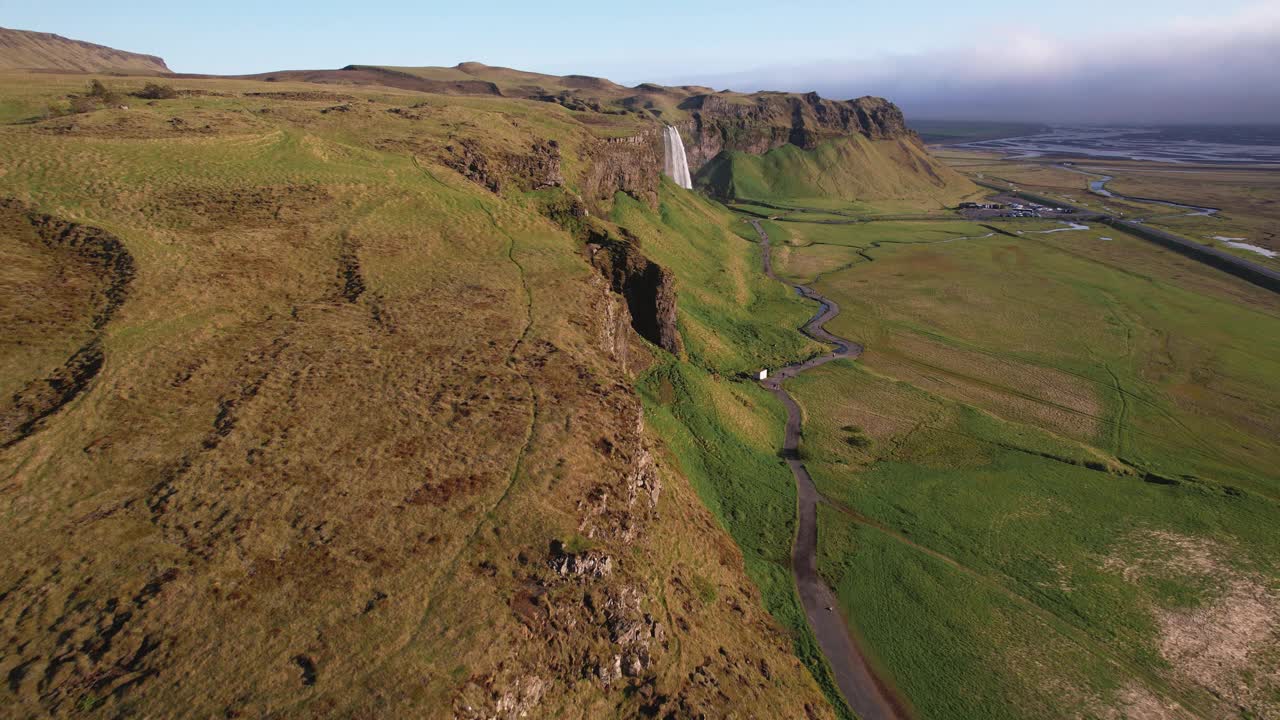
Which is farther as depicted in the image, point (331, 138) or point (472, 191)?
point (331, 138)

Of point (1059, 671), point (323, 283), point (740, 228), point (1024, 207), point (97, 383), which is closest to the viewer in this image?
point (97, 383)

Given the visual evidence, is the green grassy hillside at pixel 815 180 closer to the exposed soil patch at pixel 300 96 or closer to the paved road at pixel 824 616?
the exposed soil patch at pixel 300 96

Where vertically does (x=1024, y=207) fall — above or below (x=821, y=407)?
above

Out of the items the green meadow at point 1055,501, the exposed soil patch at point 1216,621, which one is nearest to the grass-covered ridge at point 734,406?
the green meadow at point 1055,501

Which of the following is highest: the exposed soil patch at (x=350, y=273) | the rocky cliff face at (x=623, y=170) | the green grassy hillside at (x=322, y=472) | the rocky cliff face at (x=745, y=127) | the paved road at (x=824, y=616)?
the rocky cliff face at (x=745, y=127)

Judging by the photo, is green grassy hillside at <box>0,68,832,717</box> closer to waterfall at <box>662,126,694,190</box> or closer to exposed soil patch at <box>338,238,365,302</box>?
exposed soil patch at <box>338,238,365,302</box>

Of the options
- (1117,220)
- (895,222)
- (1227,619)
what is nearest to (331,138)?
(1227,619)

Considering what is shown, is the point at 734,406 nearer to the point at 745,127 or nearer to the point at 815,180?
the point at 815,180

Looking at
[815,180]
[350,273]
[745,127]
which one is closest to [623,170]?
[350,273]

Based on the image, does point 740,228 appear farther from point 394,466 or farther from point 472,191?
point 394,466
